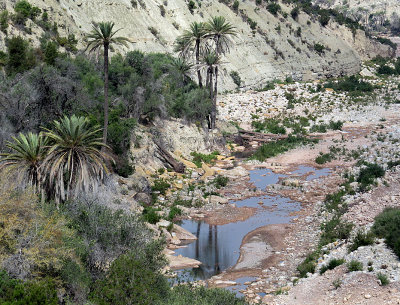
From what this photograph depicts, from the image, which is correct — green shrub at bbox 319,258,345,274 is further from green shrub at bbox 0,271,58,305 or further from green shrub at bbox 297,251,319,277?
green shrub at bbox 0,271,58,305

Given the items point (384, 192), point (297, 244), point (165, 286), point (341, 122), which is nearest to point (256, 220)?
point (297, 244)

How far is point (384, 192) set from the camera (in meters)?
25.9

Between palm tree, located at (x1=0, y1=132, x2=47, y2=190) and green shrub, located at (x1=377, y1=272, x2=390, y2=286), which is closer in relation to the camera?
green shrub, located at (x1=377, y1=272, x2=390, y2=286)

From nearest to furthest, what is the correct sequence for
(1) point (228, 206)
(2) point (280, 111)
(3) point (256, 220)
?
(3) point (256, 220) < (1) point (228, 206) < (2) point (280, 111)

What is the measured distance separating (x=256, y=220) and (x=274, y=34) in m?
54.2

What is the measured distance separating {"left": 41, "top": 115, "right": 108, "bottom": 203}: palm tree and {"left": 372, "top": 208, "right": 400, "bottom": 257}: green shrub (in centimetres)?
1177

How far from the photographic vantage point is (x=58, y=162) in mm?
17953

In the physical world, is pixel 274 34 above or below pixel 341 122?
above

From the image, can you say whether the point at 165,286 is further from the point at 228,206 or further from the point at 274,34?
the point at 274,34

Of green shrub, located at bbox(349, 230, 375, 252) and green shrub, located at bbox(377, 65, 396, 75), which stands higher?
green shrub, located at bbox(377, 65, 396, 75)

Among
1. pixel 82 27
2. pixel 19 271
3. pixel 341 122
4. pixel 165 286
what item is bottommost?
pixel 165 286

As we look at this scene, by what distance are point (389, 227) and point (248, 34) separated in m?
56.6

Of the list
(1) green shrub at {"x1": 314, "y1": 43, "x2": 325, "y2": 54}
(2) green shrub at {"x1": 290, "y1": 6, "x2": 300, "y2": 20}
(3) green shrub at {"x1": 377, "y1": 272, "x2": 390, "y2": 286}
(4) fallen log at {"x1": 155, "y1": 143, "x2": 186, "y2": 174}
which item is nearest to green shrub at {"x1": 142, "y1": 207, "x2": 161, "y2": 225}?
(4) fallen log at {"x1": 155, "y1": 143, "x2": 186, "y2": 174}

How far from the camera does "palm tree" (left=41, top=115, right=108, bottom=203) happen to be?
60.1 ft
